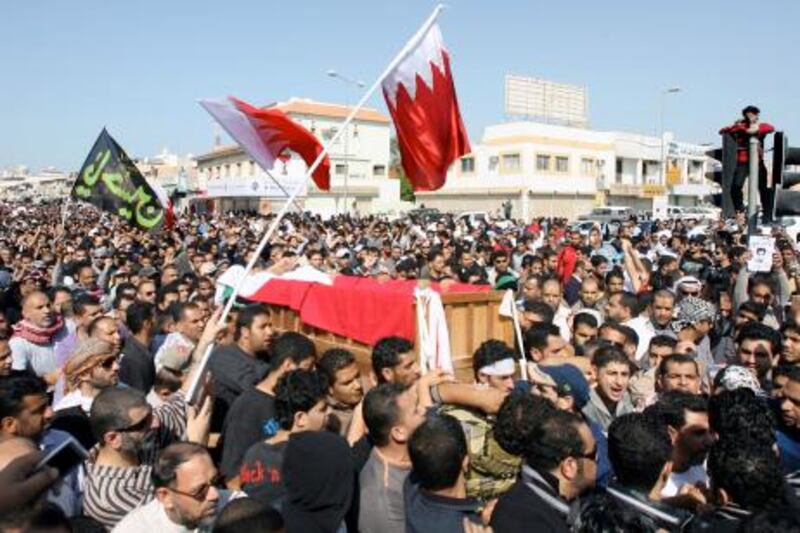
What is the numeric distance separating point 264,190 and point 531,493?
4591 cm

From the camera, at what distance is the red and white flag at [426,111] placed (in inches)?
264

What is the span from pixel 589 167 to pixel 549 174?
533 centimetres

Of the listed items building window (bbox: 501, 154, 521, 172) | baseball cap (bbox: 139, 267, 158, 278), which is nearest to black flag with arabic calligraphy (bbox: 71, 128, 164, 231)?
baseball cap (bbox: 139, 267, 158, 278)

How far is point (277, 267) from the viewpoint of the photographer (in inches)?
251

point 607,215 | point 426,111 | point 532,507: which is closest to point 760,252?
point 426,111

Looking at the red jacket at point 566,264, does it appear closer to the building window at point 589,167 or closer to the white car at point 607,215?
the white car at point 607,215

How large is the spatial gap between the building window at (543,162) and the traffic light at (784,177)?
49982 millimetres

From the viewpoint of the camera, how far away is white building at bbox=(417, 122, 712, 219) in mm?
55906

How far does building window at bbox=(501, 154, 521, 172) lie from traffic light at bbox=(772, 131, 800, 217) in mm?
49986

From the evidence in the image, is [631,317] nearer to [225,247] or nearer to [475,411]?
[475,411]

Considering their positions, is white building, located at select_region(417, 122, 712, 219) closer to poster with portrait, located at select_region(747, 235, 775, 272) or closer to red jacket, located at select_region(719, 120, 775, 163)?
poster with portrait, located at select_region(747, 235, 775, 272)

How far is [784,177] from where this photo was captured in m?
6.70

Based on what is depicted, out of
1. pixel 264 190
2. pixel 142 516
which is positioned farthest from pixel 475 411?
pixel 264 190

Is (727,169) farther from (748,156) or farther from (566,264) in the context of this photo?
(566,264)
